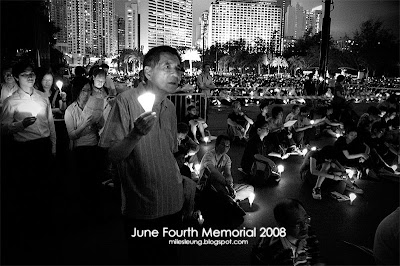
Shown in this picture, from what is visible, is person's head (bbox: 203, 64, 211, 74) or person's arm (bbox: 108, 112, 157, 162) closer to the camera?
person's arm (bbox: 108, 112, 157, 162)

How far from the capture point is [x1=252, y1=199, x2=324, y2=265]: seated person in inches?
116

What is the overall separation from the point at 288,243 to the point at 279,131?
214 inches

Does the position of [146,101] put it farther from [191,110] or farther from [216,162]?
[191,110]

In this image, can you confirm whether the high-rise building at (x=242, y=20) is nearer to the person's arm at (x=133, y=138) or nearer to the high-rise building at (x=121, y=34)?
the high-rise building at (x=121, y=34)

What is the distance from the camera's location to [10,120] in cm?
440

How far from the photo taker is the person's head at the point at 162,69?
7.48 ft

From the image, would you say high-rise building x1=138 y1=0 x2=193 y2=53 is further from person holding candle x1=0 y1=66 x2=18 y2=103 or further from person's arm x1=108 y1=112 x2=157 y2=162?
person's arm x1=108 y1=112 x2=157 y2=162

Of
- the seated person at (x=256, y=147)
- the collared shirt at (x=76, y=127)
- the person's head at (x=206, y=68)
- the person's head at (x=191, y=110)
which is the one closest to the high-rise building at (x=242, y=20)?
the person's head at (x=206, y=68)

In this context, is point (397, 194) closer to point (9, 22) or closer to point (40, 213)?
point (40, 213)

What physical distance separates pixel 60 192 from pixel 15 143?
1.40 metres

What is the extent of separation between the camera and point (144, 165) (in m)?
2.18

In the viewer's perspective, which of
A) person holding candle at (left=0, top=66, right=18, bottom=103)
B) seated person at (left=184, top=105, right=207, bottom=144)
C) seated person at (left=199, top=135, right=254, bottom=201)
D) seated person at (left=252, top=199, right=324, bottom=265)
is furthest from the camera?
seated person at (left=184, top=105, right=207, bottom=144)

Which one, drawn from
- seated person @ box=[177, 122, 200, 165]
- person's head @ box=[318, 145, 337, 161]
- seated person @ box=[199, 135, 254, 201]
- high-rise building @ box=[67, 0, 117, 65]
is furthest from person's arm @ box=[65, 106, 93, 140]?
high-rise building @ box=[67, 0, 117, 65]

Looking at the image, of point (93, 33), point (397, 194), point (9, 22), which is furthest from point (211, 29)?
point (397, 194)
